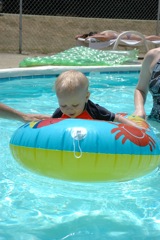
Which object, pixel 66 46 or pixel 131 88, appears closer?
pixel 131 88

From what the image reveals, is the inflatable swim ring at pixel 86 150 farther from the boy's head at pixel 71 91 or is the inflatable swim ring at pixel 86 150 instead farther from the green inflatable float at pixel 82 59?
the green inflatable float at pixel 82 59

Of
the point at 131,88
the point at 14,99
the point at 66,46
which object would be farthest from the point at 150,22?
the point at 14,99

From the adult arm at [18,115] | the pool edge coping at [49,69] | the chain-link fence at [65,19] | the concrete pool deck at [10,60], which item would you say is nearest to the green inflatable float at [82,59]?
the pool edge coping at [49,69]

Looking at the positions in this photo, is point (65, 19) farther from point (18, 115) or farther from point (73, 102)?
point (73, 102)

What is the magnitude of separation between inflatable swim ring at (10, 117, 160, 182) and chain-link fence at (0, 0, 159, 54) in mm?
11320

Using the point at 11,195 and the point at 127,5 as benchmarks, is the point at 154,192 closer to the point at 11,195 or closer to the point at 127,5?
the point at 11,195

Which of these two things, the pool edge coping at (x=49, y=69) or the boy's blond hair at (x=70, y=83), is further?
the pool edge coping at (x=49, y=69)

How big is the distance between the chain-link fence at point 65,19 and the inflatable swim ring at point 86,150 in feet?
37.1

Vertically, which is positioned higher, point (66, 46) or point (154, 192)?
point (154, 192)

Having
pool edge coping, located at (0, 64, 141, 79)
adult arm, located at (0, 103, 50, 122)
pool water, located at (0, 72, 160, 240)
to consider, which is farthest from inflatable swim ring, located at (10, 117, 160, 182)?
pool edge coping, located at (0, 64, 141, 79)

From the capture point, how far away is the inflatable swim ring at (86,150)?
258cm

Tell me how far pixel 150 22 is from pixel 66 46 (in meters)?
4.43

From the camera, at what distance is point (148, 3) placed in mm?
19031

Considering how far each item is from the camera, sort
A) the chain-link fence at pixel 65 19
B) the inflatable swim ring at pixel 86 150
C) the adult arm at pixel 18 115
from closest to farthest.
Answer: the inflatable swim ring at pixel 86 150
the adult arm at pixel 18 115
the chain-link fence at pixel 65 19
